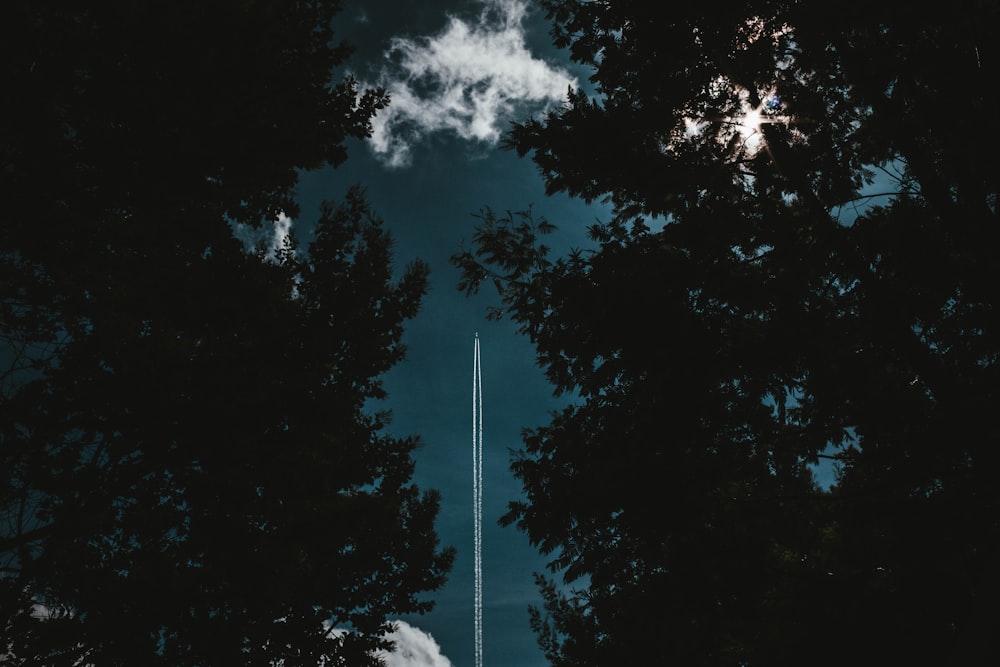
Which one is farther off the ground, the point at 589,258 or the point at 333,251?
the point at 333,251

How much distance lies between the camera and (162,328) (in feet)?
15.6

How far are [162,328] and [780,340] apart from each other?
21.1 ft

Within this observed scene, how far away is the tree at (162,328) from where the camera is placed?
161 inches

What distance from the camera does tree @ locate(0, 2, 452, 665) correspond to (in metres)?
4.09

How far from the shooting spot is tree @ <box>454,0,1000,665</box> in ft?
14.4

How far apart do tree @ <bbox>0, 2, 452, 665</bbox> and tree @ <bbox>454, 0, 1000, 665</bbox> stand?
322 cm

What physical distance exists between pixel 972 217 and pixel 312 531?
8.85 metres

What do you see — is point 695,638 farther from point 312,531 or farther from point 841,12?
point 841,12

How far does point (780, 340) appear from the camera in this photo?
5.13 meters

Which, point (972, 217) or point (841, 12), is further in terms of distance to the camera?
point (972, 217)

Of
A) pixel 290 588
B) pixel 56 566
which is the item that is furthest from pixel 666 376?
Result: pixel 56 566

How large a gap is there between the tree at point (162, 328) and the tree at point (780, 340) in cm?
322

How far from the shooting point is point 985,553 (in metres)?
4.15

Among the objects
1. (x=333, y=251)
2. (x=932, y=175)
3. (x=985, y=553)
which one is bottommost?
(x=985, y=553)
